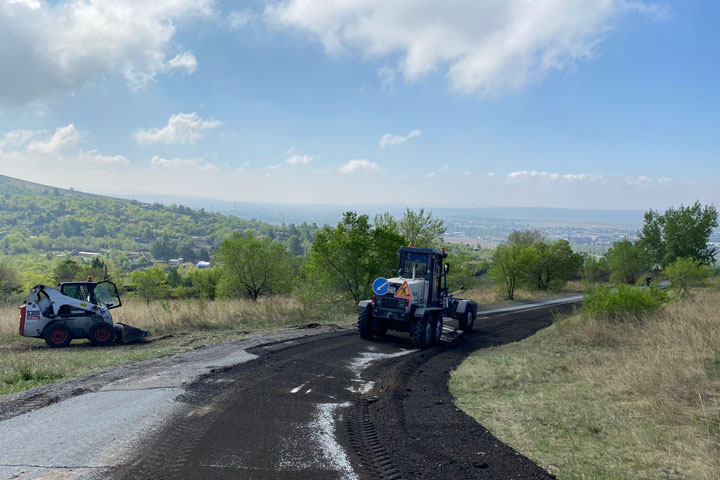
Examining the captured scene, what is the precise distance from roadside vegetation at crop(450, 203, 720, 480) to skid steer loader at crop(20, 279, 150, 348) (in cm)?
1063

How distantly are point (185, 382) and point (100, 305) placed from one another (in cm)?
781

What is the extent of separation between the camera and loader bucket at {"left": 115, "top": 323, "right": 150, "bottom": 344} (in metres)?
13.9

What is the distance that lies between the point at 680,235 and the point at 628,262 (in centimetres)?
620

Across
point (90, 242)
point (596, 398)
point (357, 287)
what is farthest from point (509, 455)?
point (90, 242)

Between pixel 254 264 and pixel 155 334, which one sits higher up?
pixel 254 264

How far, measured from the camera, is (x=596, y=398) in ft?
26.4

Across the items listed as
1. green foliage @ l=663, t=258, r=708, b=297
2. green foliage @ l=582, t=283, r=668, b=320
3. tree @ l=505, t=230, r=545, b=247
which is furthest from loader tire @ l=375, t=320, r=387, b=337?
tree @ l=505, t=230, r=545, b=247

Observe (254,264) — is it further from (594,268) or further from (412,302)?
(594,268)

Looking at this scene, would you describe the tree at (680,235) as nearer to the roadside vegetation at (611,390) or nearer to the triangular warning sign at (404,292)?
the roadside vegetation at (611,390)

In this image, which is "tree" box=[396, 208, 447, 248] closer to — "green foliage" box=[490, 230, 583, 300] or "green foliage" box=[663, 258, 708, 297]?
"green foliage" box=[490, 230, 583, 300]

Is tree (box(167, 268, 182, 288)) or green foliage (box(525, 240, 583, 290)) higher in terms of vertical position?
green foliage (box(525, 240, 583, 290))

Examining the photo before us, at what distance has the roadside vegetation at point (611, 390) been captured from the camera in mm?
5469

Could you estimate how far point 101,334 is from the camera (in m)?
13.8

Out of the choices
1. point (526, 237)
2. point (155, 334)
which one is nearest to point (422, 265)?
point (155, 334)
